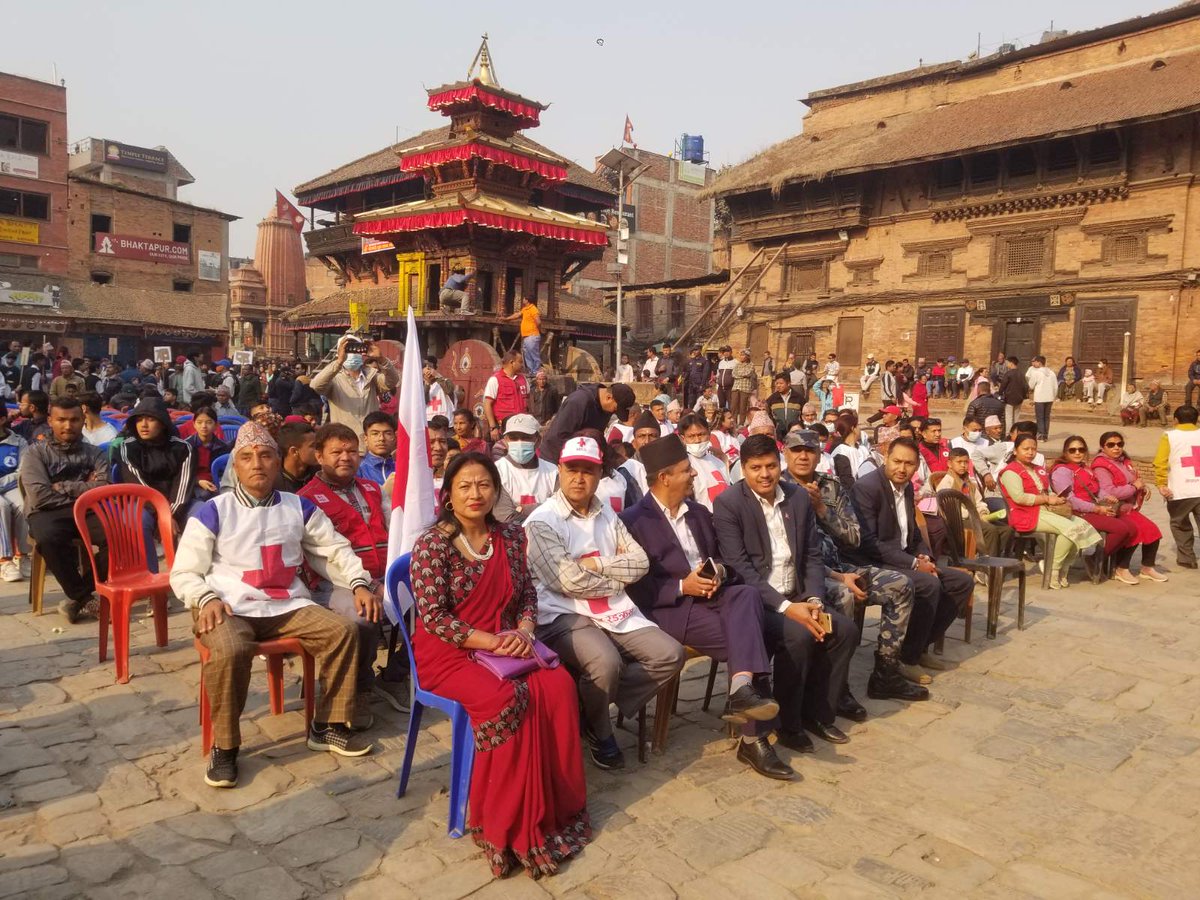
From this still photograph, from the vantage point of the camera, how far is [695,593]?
14.3 feet

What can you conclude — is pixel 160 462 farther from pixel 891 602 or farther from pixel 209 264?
pixel 209 264

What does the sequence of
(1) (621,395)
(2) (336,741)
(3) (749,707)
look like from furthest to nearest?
(1) (621,395)
(2) (336,741)
(3) (749,707)

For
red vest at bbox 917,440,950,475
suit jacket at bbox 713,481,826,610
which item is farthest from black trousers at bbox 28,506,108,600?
red vest at bbox 917,440,950,475

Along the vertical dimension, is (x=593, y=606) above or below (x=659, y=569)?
below

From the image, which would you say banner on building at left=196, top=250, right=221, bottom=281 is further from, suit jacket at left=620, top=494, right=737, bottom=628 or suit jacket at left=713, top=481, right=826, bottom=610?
suit jacket at left=713, top=481, right=826, bottom=610

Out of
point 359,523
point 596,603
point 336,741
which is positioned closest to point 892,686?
point 596,603

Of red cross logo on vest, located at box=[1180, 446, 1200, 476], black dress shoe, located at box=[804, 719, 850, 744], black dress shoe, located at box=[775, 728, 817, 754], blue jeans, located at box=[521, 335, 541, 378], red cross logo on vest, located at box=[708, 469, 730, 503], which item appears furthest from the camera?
blue jeans, located at box=[521, 335, 541, 378]

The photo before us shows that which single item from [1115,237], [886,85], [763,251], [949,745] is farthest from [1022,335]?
[949,745]

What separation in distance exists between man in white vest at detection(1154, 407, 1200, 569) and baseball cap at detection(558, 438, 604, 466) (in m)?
7.35

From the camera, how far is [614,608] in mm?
4258

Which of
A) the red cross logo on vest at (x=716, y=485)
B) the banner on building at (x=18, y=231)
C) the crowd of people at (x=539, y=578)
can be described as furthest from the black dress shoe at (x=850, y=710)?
the banner on building at (x=18, y=231)

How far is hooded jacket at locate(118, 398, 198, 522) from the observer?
253 inches

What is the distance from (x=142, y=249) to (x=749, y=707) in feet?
139

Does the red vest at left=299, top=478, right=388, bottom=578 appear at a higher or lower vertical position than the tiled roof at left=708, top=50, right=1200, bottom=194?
lower
